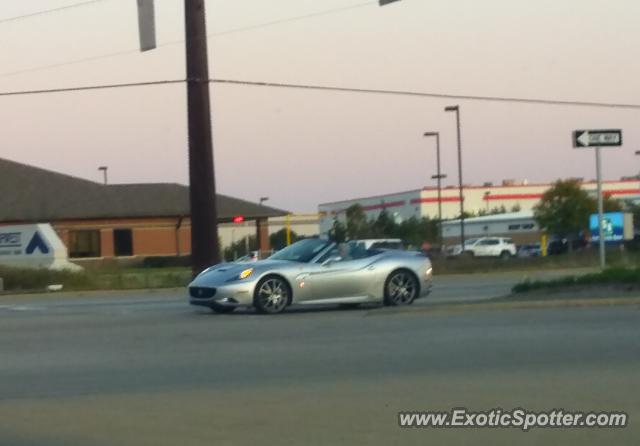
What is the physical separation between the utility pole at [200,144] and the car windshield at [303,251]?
36.8 feet

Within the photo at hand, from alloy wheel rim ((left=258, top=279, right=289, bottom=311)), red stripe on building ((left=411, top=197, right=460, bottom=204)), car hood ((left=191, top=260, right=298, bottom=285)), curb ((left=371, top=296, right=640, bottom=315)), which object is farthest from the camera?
red stripe on building ((left=411, top=197, right=460, bottom=204))

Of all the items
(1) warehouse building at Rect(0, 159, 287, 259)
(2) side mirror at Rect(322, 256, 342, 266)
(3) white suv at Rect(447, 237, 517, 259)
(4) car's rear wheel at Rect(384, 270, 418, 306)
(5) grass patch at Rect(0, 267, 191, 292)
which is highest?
(1) warehouse building at Rect(0, 159, 287, 259)

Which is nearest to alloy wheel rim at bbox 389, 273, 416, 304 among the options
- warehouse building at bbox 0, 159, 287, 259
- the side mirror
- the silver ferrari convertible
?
the silver ferrari convertible

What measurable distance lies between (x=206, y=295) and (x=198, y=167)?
12.3 m

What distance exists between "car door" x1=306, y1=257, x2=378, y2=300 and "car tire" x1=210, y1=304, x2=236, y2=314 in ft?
4.67

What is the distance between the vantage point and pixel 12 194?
6494cm

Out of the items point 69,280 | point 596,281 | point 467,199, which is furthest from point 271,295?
point 467,199

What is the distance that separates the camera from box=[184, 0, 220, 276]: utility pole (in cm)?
3077

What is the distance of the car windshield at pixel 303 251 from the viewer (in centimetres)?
2006

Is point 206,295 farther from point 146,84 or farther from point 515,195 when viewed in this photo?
point 515,195

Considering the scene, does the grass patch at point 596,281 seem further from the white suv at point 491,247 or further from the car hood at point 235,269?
the white suv at point 491,247

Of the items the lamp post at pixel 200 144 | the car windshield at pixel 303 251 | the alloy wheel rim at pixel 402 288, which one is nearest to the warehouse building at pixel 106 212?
the lamp post at pixel 200 144

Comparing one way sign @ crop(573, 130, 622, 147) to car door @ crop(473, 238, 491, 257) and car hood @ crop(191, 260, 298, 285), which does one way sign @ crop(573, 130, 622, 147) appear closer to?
car hood @ crop(191, 260, 298, 285)

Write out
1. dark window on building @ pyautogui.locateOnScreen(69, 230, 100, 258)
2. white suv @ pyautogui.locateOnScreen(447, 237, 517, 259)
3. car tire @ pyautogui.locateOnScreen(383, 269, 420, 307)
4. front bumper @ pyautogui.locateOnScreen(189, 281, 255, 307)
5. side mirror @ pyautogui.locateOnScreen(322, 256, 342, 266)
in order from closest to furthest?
front bumper @ pyautogui.locateOnScreen(189, 281, 255, 307) < side mirror @ pyautogui.locateOnScreen(322, 256, 342, 266) < car tire @ pyautogui.locateOnScreen(383, 269, 420, 307) < dark window on building @ pyautogui.locateOnScreen(69, 230, 100, 258) < white suv @ pyautogui.locateOnScreen(447, 237, 517, 259)
